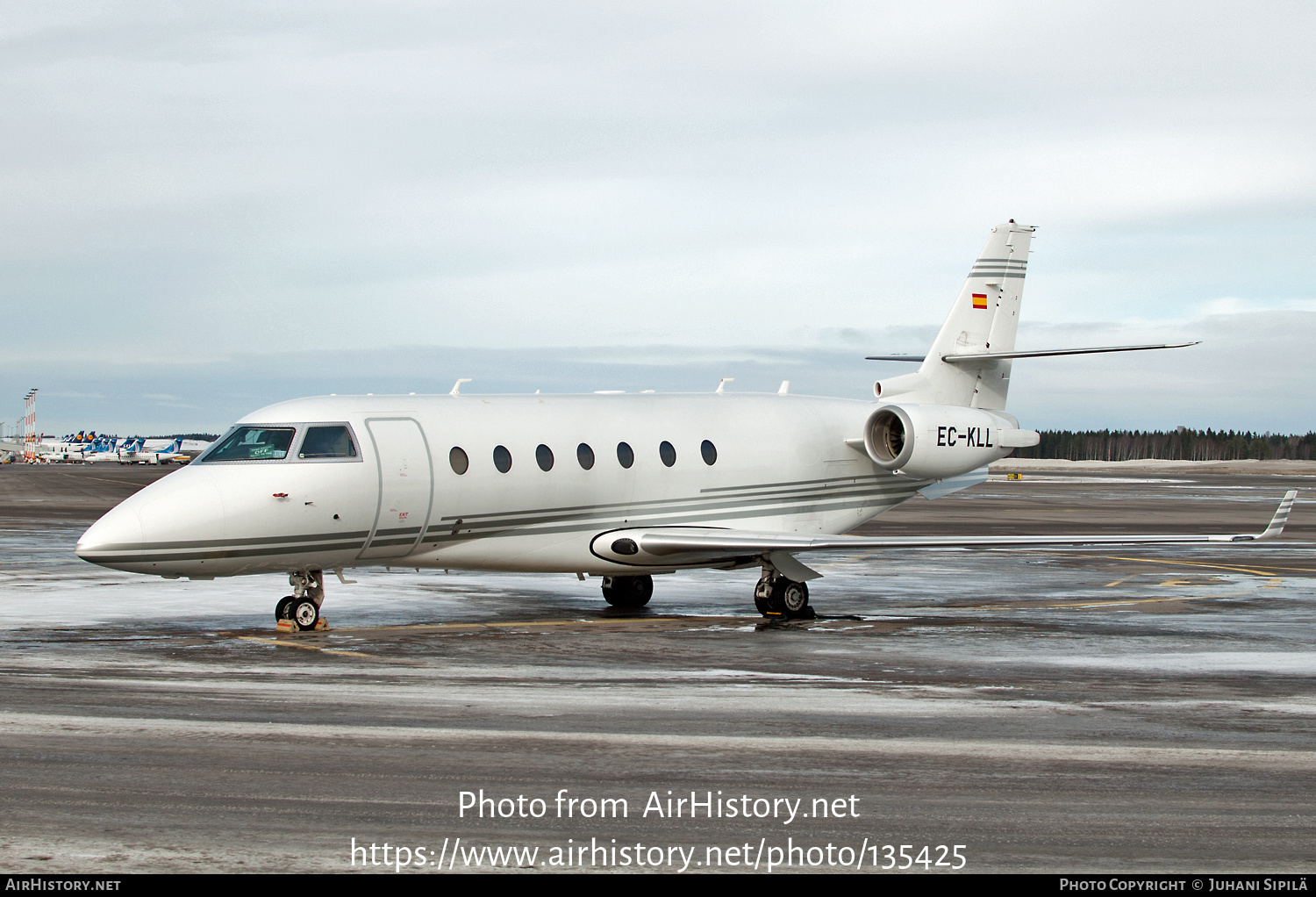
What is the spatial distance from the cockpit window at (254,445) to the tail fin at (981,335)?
10349 mm

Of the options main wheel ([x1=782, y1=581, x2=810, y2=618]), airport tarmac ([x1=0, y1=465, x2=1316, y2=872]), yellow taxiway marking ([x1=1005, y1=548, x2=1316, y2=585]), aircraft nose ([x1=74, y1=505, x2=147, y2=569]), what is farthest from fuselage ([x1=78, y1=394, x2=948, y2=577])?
yellow taxiway marking ([x1=1005, y1=548, x2=1316, y2=585])

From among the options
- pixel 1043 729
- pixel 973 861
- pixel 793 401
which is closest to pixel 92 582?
pixel 793 401

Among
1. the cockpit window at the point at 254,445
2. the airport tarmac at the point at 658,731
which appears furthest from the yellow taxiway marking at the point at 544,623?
the cockpit window at the point at 254,445

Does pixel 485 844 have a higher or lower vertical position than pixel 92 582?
higher

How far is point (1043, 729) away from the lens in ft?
33.1

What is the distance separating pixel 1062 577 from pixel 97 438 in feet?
493

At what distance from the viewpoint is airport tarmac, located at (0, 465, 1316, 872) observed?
22.9 feet

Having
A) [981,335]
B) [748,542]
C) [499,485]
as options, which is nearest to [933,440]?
[981,335]

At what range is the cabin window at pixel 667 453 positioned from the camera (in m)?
18.4

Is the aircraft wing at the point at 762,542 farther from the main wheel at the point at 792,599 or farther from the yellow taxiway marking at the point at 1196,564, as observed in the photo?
the yellow taxiway marking at the point at 1196,564

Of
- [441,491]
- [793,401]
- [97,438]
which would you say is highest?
[793,401]

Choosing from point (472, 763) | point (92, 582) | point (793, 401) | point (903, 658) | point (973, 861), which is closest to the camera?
point (973, 861)

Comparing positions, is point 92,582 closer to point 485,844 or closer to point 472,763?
point 472,763
